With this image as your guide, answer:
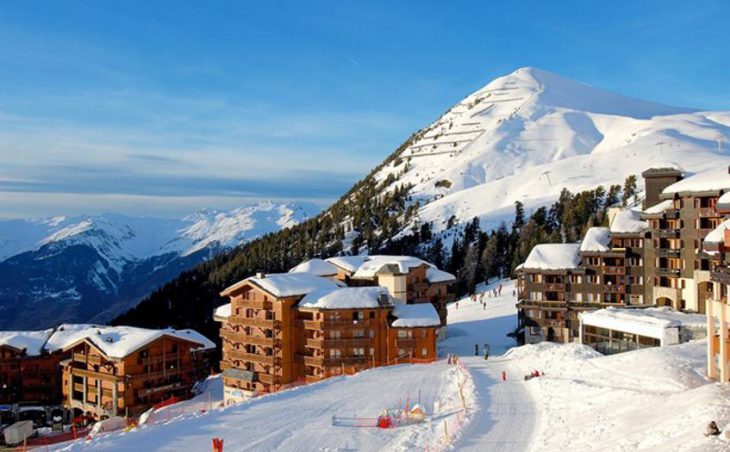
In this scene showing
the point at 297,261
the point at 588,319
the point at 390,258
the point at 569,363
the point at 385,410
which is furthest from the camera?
the point at 297,261

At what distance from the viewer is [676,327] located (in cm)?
4697

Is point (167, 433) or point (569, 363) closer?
point (167, 433)

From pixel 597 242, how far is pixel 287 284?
98.6 feet

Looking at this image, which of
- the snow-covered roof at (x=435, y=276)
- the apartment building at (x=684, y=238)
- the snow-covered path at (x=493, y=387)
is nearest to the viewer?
the snow-covered path at (x=493, y=387)

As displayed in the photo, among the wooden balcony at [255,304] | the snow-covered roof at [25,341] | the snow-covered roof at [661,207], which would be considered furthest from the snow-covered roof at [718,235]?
the snow-covered roof at [25,341]

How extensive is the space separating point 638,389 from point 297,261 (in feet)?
356

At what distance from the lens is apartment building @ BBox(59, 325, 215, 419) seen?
64.2 metres

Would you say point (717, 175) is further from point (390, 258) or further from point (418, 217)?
point (418, 217)

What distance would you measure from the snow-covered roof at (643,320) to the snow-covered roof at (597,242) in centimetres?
997

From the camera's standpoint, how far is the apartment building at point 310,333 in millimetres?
57781

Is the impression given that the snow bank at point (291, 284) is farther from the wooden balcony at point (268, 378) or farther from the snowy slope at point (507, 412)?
the snowy slope at point (507, 412)

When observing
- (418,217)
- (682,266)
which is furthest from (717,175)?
(418,217)

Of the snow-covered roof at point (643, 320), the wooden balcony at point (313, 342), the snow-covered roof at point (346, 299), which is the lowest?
the wooden balcony at point (313, 342)

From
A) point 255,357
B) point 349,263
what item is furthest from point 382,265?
point 255,357
